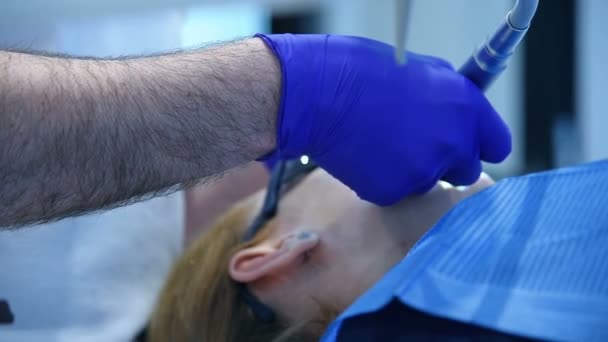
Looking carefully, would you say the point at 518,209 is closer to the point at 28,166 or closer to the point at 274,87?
the point at 274,87

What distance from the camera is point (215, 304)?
1.12 meters

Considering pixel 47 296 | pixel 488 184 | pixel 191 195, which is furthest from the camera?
pixel 191 195

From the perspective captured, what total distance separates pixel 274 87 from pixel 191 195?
2.40ft

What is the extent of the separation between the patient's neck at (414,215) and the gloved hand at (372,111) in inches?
4.0

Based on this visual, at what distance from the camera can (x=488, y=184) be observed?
1.06 meters

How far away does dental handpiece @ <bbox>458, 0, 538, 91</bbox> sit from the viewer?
81 cm

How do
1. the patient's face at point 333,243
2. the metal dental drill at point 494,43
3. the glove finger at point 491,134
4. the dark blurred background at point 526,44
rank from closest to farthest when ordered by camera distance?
the metal dental drill at point 494,43, the glove finger at point 491,134, the patient's face at point 333,243, the dark blurred background at point 526,44

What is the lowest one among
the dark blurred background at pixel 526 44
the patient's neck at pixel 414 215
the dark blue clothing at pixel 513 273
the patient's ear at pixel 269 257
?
the dark blurred background at pixel 526 44

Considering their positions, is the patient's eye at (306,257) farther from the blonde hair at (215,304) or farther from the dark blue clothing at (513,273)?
the dark blue clothing at (513,273)

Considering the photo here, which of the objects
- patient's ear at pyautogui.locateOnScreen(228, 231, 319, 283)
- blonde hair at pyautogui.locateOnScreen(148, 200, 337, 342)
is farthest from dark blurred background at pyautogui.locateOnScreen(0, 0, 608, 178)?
patient's ear at pyautogui.locateOnScreen(228, 231, 319, 283)

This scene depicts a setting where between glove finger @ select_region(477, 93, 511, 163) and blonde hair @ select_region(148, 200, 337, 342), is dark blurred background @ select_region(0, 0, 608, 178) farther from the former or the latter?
glove finger @ select_region(477, 93, 511, 163)

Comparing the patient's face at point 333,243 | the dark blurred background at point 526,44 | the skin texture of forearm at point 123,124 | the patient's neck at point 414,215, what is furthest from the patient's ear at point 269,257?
the dark blurred background at point 526,44

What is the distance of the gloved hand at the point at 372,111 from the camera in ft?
2.95

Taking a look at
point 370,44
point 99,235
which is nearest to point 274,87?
point 370,44
